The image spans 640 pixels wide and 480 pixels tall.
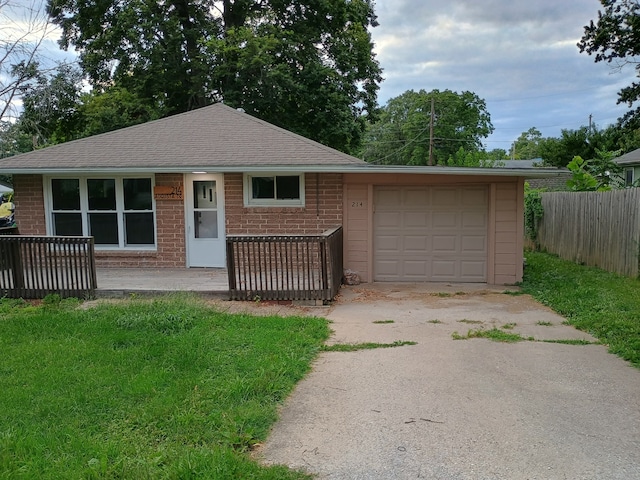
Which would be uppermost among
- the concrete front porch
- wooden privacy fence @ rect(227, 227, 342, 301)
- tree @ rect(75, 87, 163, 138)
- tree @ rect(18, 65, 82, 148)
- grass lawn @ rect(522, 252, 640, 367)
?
tree @ rect(75, 87, 163, 138)

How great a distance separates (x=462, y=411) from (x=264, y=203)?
24.7ft

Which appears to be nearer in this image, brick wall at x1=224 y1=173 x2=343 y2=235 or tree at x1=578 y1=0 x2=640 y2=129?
brick wall at x1=224 y1=173 x2=343 y2=235

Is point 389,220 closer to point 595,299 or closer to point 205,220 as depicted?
point 205,220

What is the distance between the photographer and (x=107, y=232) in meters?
11.6

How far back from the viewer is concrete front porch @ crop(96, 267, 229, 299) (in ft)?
29.4

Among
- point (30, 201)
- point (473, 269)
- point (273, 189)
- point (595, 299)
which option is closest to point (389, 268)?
point (473, 269)

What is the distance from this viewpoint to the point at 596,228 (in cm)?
1202

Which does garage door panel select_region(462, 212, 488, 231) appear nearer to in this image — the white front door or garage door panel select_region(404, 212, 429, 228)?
garage door panel select_region(404, 212, 429, 228)

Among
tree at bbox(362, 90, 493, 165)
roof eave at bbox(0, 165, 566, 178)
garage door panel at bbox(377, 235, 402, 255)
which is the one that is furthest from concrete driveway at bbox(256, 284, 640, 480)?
tree at bbox(362, 90, 493, 165)

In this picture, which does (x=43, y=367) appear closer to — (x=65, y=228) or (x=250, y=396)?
(x=250, y=396)

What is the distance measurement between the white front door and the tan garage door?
10.9 ft

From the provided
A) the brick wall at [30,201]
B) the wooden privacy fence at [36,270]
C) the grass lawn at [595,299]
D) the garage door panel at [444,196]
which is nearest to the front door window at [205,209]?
the wooden privacy fence at [36,270]

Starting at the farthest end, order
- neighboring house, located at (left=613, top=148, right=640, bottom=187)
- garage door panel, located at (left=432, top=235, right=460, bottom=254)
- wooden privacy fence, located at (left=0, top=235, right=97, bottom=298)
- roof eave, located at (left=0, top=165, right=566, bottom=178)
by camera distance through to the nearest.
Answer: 1. neighboring house, located at (left=613, top=148, right=640, bottom=187)
2. garage door panel, located at (left=432, top=235, right=460, bottom=254)
3. roof eave, located at (left=0, top=165, right=566, bottom=178)
4. wooden privacy fence, located at (left=0, top=235, right=97, bottom=298)

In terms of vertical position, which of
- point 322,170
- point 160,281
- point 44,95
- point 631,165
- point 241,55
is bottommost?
point 160,281
